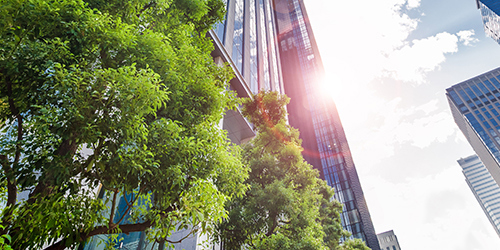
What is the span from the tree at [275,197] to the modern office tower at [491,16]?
9747 centimetres

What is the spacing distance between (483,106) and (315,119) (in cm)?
6900

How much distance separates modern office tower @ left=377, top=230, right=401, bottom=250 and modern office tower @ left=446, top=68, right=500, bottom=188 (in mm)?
43327

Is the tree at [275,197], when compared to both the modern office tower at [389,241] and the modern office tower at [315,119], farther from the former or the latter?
the modern office tower at [389,241]

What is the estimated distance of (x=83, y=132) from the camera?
119 inches

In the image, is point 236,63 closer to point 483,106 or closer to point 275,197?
point 275,197

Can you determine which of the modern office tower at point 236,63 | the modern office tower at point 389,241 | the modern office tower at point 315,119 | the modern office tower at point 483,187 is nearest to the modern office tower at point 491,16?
the modern office tower at point 315,119

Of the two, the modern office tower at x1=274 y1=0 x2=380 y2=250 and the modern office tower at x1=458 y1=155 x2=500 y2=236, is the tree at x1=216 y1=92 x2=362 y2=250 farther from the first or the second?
the modern office tower at x1=458 y1=155 x2=500 y2=236

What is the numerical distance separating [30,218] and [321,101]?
7423 centimetres

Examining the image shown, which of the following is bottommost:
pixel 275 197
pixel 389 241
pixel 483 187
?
pixel 275 197

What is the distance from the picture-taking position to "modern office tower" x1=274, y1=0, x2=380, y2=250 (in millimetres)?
47213

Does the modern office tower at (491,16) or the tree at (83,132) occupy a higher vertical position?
the modern office tower at (491,16)

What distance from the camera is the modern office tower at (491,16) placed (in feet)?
232

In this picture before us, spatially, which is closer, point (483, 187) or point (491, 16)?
point (491, 16)

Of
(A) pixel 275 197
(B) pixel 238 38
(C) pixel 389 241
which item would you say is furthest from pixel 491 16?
(A) pixel 275 197
